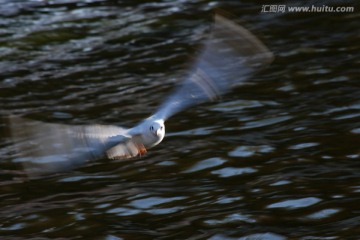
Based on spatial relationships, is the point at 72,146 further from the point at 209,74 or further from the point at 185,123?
the point at 185,123

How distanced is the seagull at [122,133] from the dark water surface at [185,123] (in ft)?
0.62

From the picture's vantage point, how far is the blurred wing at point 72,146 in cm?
566

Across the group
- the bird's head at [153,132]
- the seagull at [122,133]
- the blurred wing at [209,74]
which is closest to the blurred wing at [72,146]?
the seagull at [122,133]

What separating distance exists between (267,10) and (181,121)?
3.97 meters

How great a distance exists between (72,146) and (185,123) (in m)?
2.83

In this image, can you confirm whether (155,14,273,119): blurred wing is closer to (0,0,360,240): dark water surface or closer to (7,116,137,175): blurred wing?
(7,116,137,175): blurred wing

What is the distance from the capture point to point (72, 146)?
5633 millimetres

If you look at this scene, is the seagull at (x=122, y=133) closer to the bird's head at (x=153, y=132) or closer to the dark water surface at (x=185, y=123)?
the bird's head at (x=153, y=132)

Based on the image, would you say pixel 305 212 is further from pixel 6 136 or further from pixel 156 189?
pixel 6 136

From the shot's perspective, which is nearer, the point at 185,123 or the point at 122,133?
the point at 122,133

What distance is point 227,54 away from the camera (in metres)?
8.23

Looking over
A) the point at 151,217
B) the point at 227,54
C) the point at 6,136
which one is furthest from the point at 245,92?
the point at 151,217

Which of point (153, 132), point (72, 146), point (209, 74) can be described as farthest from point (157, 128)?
point (209, 74)

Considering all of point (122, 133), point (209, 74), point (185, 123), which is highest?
point (209, 74)
